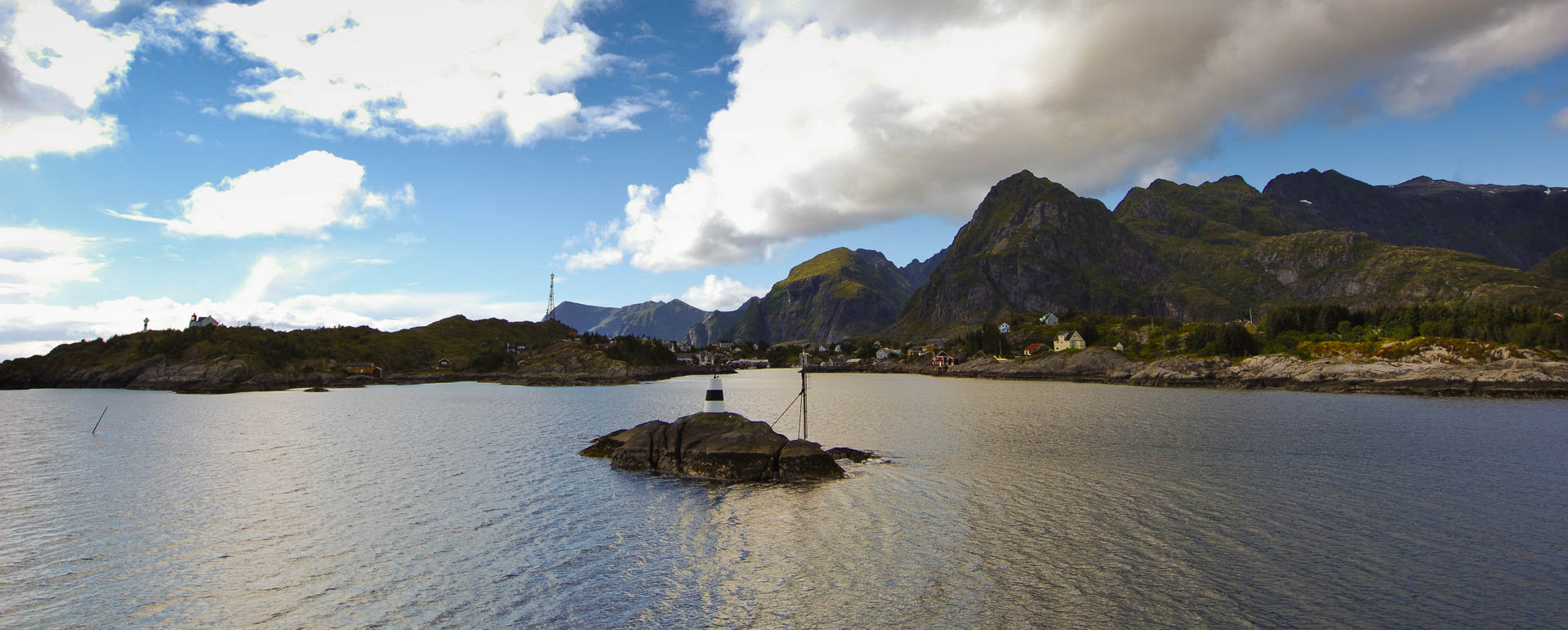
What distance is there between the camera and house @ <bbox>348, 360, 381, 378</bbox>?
177 metres

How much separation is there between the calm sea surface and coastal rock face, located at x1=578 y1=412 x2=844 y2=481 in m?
1.74

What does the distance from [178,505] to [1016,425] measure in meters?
52.8

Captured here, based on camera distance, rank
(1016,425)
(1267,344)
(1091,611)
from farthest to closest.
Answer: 1. (1267,344)
2. (1016,425)
3. (1091,611)

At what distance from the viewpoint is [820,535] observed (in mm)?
22344

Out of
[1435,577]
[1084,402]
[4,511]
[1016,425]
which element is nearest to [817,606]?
[1435,577]

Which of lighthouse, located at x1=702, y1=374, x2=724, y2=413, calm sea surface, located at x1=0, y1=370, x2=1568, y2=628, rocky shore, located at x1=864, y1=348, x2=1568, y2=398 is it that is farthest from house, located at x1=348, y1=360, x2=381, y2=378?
lighthouse, located at x1=702, y1=374, x2=724, y2=413

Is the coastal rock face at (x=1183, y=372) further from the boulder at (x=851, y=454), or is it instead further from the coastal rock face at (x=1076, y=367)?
the boulder at (x=851, y=454)

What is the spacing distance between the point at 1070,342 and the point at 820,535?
169281 mm

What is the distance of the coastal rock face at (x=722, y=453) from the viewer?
32438 millimetres

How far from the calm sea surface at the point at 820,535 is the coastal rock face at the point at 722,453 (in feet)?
5.71

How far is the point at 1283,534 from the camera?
2184cm

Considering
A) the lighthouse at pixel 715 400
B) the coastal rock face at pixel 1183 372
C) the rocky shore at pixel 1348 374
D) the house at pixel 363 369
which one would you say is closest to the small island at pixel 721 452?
the lighthouse at pixel 715 400

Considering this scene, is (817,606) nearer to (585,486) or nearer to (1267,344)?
(585,486)

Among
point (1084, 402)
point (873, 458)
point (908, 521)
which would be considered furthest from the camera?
point (1084, 402)
